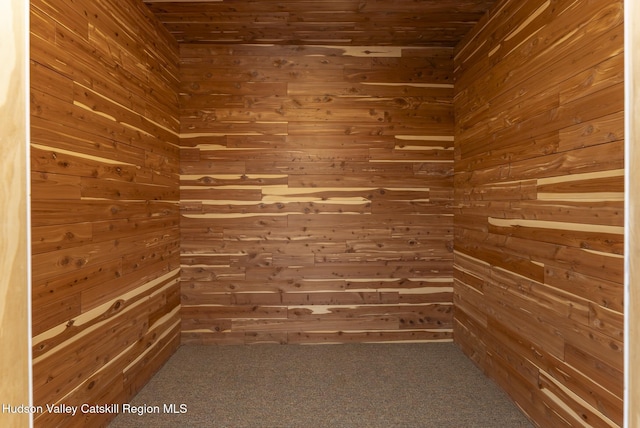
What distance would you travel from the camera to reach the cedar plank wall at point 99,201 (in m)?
1.63

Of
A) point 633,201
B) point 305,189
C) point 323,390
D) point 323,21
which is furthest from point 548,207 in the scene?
point 323,21

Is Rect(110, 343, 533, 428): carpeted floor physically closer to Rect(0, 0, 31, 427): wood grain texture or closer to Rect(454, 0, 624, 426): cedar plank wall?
Rect(454, 0, 624, 426): cedar plank wall

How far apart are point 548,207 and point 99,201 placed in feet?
7.88

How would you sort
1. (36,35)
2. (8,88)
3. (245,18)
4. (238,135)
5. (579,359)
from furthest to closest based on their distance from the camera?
(238,135), (245,18), (579,359), (36,35), (8,88)

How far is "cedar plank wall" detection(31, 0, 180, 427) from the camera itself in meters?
1.63

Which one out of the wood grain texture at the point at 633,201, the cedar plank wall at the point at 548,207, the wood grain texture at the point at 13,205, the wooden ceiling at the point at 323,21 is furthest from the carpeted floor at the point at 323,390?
the wooden ceiling at the point at 323,21

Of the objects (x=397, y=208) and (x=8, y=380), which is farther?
(x=397, y=208)

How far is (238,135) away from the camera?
3289 millimetres

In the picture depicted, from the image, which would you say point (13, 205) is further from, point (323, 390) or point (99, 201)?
point (323, 390)

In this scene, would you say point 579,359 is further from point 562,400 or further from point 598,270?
point 598,270

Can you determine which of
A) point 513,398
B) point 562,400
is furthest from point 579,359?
point 513,398

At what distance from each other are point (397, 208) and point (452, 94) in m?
1.13

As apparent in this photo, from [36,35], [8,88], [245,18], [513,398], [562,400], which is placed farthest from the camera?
[245,18]

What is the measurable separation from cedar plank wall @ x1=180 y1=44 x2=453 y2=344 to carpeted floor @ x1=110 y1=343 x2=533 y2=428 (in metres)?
0.27
